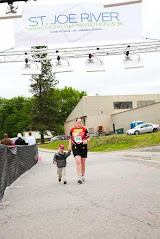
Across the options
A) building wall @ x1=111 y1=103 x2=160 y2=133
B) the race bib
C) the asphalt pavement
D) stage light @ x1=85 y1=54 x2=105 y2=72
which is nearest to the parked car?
building wall @ x1=111 y1=103 x2=160 y2=133

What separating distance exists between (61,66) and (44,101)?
51020 millimetres

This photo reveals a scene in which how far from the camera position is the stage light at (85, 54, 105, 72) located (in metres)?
17.0

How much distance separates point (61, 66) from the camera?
1709cm

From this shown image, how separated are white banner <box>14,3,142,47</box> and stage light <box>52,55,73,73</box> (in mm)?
1614

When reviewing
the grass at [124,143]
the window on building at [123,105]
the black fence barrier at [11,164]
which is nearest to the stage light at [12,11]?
the black fence barrier at [11,164]

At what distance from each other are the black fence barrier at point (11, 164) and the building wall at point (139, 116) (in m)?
36.7

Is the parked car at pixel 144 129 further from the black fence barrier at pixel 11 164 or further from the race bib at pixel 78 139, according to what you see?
the race bib at pixel 78 139

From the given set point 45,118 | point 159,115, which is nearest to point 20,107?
point 45,118

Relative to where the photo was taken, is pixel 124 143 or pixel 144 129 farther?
pixel 144 129

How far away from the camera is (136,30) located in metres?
15.6

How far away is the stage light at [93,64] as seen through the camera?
17.0 meters

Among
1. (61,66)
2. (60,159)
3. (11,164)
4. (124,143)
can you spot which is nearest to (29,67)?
(61,66)

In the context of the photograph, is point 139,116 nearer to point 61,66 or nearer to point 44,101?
point 44,101

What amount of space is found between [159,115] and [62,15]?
117ft
